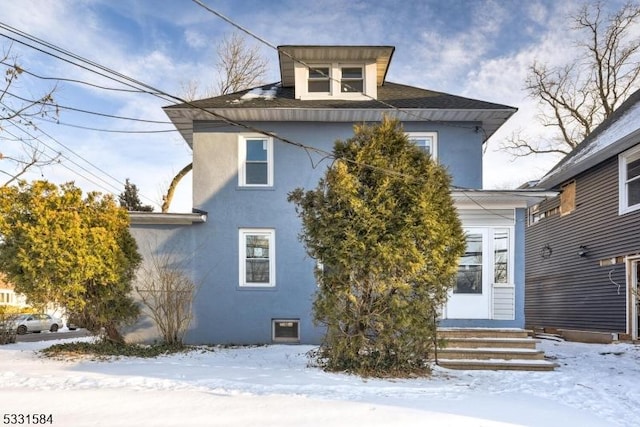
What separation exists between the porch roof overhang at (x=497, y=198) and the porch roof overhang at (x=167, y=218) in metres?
5.93

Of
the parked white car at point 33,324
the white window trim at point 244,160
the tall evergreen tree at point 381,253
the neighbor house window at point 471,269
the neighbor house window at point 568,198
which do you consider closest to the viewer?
the tall evergreen tree at point 381,253

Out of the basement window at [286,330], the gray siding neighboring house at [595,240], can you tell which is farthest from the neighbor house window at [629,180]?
the basement window at [286,330]

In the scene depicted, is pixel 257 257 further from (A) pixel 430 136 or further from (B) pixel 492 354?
(B) pixel 492 354

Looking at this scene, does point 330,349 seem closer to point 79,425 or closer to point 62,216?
point 79,425

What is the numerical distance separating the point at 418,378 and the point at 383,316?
3.53 feet

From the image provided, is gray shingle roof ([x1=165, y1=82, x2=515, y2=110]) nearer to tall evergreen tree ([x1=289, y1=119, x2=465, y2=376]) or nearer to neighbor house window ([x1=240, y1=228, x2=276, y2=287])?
neighbor house window ([x1=240, y1=228, x2=276, y2=287])

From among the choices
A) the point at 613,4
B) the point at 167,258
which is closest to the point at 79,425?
the point at 167,258

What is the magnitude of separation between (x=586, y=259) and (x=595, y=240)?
28.3 inches

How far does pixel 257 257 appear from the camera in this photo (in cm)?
1046

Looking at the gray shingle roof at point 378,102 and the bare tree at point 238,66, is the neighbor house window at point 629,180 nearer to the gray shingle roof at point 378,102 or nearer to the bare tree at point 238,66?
the gray shingle roof at point 378,102

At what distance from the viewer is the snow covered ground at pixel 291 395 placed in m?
4.32

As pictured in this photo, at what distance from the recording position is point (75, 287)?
7637 millimetres

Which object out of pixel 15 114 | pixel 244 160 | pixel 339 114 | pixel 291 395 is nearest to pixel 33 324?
pixel 15 114

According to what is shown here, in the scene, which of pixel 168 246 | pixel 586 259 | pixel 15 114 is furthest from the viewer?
pixel 586 259
